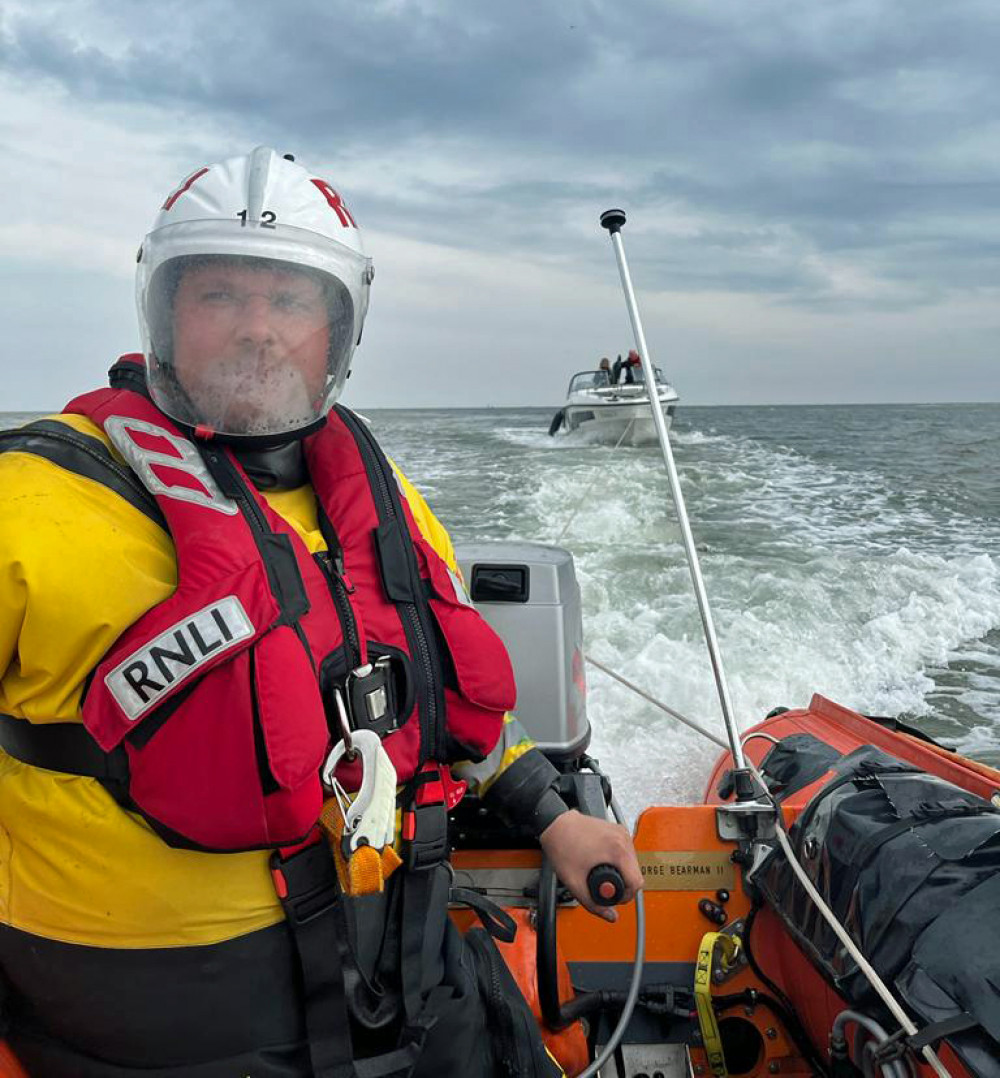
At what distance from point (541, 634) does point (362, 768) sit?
1.14 m

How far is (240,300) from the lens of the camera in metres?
A: 1.20

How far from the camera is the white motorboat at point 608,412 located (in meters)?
17.1

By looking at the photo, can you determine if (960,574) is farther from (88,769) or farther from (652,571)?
(88,769)

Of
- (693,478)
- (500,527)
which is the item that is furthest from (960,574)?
(693,478)

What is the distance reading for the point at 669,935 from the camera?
186 centimetres

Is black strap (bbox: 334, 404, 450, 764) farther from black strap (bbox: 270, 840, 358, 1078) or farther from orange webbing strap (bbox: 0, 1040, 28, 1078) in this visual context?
orange webbing strap (bbox: 0, 1040, 28, 1078)

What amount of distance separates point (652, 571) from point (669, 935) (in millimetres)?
4758

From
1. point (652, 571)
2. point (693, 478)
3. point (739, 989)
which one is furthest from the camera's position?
point (693, 478)

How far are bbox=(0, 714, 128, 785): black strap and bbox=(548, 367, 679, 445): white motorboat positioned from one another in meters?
15.7

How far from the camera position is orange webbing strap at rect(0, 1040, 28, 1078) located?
3.36 ft

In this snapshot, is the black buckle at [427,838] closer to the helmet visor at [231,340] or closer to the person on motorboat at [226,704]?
the person on motorboat at [226,704]

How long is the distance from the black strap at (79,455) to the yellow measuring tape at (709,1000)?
1368mm

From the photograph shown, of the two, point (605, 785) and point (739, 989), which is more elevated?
point (605, 785)

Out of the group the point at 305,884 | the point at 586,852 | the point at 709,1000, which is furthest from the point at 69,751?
the point at 709,1000
